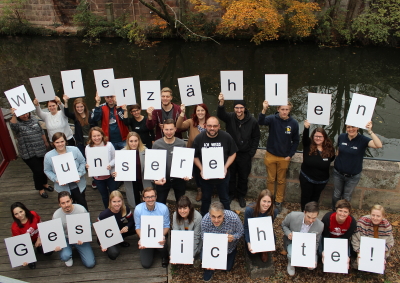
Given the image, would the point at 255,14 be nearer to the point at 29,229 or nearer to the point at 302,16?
the point at 302,16

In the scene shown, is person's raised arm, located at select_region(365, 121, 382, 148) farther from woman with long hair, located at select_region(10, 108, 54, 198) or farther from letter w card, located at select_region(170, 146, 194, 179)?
woman with long hair, located at select_region(10, 108, 54, 198)

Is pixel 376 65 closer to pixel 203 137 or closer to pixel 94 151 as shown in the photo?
pixel 203 137

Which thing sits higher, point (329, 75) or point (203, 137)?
point (203, 137)

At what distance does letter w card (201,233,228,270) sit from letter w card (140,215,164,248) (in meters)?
0.59

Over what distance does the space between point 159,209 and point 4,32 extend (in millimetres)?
20565

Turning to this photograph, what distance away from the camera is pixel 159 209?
14.3 feet

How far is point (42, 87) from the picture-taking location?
5332 millimetres

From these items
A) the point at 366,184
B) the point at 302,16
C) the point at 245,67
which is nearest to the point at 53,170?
the point at 366,184

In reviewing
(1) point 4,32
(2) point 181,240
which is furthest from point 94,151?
(1) point 4,32

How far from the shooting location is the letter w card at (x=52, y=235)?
4.21 m

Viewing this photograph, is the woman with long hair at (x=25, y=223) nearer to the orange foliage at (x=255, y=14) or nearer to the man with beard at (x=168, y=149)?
the man with beard at (x=168, y=149)

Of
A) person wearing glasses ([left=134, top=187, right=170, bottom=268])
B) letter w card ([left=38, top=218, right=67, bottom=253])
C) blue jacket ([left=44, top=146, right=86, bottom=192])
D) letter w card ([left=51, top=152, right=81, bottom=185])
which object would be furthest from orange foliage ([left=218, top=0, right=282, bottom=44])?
letter w card ([left=38, top=218, right=67, bottom=253])

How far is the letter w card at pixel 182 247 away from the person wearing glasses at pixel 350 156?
2176 mm

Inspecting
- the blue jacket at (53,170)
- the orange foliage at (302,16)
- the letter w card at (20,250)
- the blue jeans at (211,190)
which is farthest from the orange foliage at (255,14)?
the letter w card at (20,250)
